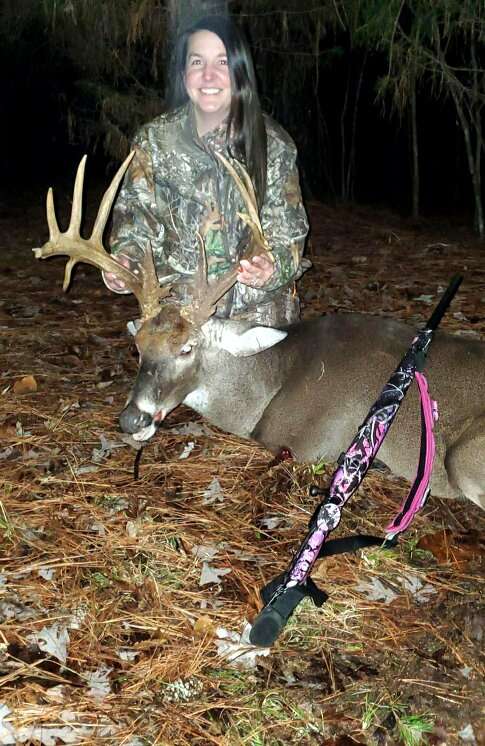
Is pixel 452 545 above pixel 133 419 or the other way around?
the other way around

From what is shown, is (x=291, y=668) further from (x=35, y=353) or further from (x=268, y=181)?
Answer: (x=35, y=353)

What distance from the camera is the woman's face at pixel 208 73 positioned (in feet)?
12.7

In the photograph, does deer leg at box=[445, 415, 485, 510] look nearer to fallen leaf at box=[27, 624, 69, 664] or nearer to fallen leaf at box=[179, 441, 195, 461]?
fallen leaf at box=[179, 441, 195, 461]

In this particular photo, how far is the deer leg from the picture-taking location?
3307 mm

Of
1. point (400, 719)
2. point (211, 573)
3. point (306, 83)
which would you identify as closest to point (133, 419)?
point (211, 573)

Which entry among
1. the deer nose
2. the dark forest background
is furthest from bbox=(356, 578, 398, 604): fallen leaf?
the dark forest background

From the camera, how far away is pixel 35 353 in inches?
205

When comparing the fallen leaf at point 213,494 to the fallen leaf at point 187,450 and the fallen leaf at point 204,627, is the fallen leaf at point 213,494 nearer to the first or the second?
the fallen leaf at point 187,450

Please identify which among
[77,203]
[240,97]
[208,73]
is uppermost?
[208,73]

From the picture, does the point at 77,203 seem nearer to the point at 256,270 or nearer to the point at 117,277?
the point at 117,277

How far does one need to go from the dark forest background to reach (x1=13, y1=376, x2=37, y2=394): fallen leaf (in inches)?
113

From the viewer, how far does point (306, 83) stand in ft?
43.5

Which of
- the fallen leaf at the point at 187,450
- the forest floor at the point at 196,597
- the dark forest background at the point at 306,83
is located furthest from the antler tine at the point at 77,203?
the dark forest background at the point at 306,83

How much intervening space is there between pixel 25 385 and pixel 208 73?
2.18m
